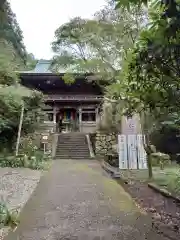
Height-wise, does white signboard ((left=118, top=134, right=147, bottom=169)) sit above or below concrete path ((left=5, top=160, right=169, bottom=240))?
above

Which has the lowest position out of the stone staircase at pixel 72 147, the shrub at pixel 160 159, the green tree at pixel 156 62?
the shrub at pixel 160 159

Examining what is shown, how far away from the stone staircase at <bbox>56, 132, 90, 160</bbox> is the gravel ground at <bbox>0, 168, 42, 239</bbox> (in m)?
7.35

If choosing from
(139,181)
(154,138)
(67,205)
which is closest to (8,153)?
(154,138)

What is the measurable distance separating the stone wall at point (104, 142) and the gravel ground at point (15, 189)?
849 cm

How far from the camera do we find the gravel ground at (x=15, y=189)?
661cm

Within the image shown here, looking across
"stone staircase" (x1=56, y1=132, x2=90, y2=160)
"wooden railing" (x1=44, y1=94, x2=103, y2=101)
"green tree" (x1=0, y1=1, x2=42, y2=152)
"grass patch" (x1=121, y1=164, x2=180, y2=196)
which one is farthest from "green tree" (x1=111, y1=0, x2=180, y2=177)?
"wooden railing" (x1=44, y1=94, x2=103, y2=101)

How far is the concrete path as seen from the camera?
4.50 metres

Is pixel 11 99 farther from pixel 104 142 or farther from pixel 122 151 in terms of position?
pixel 104 142

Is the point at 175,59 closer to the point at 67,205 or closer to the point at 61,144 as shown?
the point at 67,205

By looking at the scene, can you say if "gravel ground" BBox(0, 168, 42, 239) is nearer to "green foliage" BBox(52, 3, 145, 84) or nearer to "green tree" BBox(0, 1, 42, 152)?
"green tree" BBox(0, 1, 42, 152)

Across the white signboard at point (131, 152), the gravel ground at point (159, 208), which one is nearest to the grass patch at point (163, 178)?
the gravel ground at point (159, 208)

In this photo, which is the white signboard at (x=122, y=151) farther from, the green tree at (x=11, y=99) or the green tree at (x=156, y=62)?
the green tree at (x=156, y=62)

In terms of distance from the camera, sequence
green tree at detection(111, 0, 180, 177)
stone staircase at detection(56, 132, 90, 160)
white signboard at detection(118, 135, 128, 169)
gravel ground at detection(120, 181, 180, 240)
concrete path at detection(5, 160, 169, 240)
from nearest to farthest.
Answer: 1. green tree at detection(111, 0, 180, 177)
2. concrete path at detection(5, 160, 169, 240)
3. gravel ground at detection(120, 181, 180, 240)
4. white signboard at detection(118, 135, 128, 169)
5. stone staircase at detection(56, 132, 90, 160)

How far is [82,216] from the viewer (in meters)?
5.53
